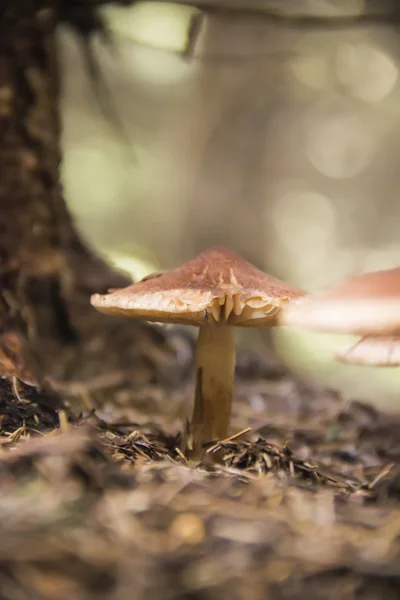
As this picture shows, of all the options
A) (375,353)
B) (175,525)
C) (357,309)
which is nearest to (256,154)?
(375,353)

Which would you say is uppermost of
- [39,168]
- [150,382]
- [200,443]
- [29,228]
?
[39,168]

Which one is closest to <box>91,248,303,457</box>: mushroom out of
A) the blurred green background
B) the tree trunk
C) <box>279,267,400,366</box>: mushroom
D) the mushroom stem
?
the mushroom stem

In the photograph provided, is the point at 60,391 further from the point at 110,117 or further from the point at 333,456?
the point at 110,117

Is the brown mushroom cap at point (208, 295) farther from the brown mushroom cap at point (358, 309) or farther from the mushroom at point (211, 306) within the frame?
the brown mushroom cap at point (358, 309)

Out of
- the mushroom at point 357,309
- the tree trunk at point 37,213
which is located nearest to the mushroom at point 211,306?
the mushroom at point 357,309

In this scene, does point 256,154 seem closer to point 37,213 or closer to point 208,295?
point 37,213

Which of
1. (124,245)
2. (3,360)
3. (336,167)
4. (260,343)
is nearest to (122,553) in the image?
(3,360)
